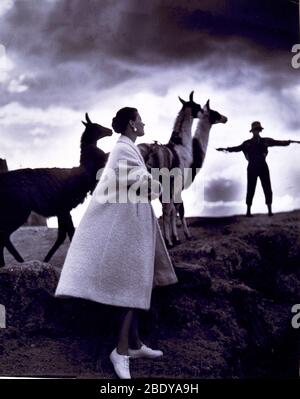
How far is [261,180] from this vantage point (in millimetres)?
5895

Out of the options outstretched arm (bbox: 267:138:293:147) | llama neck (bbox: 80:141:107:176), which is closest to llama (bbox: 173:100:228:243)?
outstretched arm (bbox: 267:138:293:147)

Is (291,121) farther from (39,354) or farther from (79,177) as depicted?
(39,354)

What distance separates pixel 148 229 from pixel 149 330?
0.94 meters

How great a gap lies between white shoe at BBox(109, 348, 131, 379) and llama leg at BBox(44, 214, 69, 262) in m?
1.17

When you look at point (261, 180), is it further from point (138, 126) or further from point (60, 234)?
point (60, 234)

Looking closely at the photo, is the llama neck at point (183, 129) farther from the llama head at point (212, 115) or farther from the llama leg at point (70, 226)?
the llama leg at point (70, 226)

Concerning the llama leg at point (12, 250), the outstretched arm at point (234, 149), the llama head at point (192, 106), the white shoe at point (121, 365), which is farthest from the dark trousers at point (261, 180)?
the llama leg at point (12, 250)

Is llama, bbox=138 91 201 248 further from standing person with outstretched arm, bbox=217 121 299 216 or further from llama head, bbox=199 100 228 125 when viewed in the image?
standing person with outstretched arm, bbox=217 121 299 216

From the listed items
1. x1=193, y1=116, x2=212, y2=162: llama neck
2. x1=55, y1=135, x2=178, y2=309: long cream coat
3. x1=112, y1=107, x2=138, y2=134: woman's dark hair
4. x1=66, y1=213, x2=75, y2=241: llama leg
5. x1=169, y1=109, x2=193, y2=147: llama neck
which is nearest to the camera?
x1=55, y1=135, x2=178, y2=309: long cream coat

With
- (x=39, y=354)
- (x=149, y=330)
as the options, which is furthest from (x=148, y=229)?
(x=39, y=354)

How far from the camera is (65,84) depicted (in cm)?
567

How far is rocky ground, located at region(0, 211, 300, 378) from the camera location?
5.06 m

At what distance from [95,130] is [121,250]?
1.42 meters

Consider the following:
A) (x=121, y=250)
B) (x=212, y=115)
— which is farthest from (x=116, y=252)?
(x=212, y=115)
